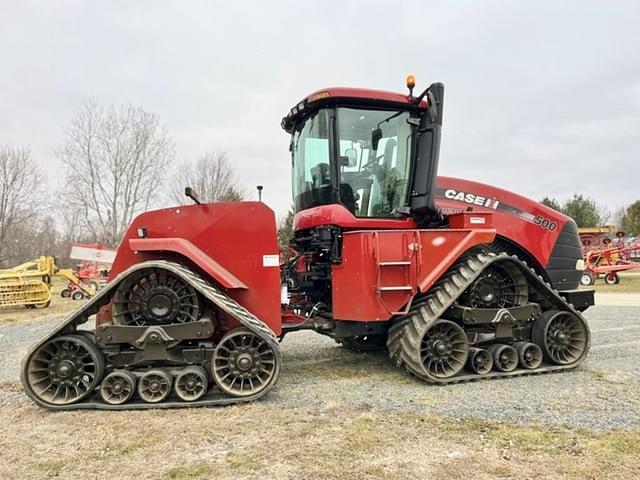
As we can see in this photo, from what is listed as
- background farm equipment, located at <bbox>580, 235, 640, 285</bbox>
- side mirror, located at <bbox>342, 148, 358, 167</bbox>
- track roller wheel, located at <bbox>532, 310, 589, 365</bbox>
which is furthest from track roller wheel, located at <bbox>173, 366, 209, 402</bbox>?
background farm equipment, located at <bbox>580, 235, 640, 285</bbox>

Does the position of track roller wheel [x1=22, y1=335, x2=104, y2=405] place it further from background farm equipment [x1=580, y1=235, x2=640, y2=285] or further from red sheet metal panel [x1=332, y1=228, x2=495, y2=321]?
background farm equipment [x1=580, y1=235, x2=640, y2=285]

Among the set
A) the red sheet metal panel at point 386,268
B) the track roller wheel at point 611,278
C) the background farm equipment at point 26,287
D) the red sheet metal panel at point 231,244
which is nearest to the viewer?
the red sheet metal panel at point 231,244

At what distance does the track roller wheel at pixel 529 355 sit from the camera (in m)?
5.38

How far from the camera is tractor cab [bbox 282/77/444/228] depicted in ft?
17.6

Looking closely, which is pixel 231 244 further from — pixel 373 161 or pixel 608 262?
pixel 608 262

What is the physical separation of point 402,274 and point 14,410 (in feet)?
12.9

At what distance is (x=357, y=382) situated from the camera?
519 cm

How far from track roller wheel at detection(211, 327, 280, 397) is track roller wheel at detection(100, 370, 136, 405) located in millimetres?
730

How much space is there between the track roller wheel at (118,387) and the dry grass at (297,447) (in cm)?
19

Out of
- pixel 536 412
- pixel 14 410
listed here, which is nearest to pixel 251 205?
pixel 14 410

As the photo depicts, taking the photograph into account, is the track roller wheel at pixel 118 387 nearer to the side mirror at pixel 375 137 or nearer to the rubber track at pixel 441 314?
the rubber track at pixel 441 314

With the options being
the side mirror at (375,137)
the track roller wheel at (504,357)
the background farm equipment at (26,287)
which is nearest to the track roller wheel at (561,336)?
the track roller wheel at (504,357)

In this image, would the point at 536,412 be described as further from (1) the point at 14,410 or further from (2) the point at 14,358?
(2) the point at 14,358

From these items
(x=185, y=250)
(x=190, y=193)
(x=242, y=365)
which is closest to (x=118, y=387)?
(x=242, y=365)
